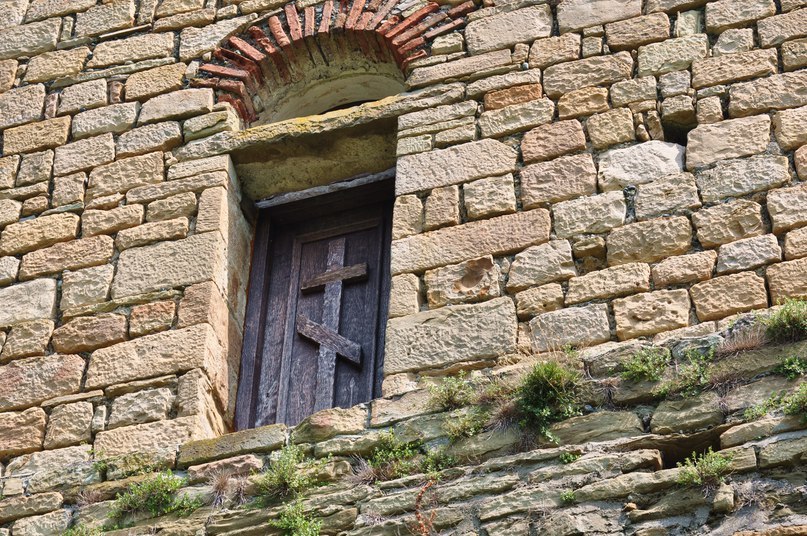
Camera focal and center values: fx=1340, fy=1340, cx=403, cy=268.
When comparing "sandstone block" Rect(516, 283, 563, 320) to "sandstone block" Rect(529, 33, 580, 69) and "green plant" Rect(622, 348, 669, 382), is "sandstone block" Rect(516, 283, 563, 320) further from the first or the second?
"sandstone block" Rect(529, 33, 580, 69)

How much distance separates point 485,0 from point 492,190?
1317 millimetres

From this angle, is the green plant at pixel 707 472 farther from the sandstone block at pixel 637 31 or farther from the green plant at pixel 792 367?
the sandstone block at pixel 637 31

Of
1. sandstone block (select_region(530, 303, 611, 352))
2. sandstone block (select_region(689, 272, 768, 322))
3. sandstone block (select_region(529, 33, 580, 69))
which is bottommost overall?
sandstone block (select_region(530, 303, 611, 352))

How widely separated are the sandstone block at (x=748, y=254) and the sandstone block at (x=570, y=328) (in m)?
0.51

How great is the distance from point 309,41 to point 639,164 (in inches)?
80.0

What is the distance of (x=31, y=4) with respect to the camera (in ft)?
25.4

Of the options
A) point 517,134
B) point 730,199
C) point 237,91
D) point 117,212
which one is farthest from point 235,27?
point 730,199

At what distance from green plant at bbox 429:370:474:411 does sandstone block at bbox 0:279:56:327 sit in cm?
202

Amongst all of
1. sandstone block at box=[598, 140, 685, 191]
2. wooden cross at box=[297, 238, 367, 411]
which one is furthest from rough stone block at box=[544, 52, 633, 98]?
wooden cross at box=[297, 238, 367, 411]

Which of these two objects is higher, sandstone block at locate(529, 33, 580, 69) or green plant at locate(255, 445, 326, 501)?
sandstone block at locate(529, 33, 580, 69)

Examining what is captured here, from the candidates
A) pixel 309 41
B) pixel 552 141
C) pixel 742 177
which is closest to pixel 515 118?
pixel 552 141

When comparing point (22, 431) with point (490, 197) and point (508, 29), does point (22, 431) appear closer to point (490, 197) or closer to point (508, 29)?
point (490, 197)

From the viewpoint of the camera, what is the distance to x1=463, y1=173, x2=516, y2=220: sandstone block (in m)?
5.88

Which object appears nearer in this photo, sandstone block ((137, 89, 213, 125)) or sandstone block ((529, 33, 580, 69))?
sandstone block ((529, 33, 580, 69))
